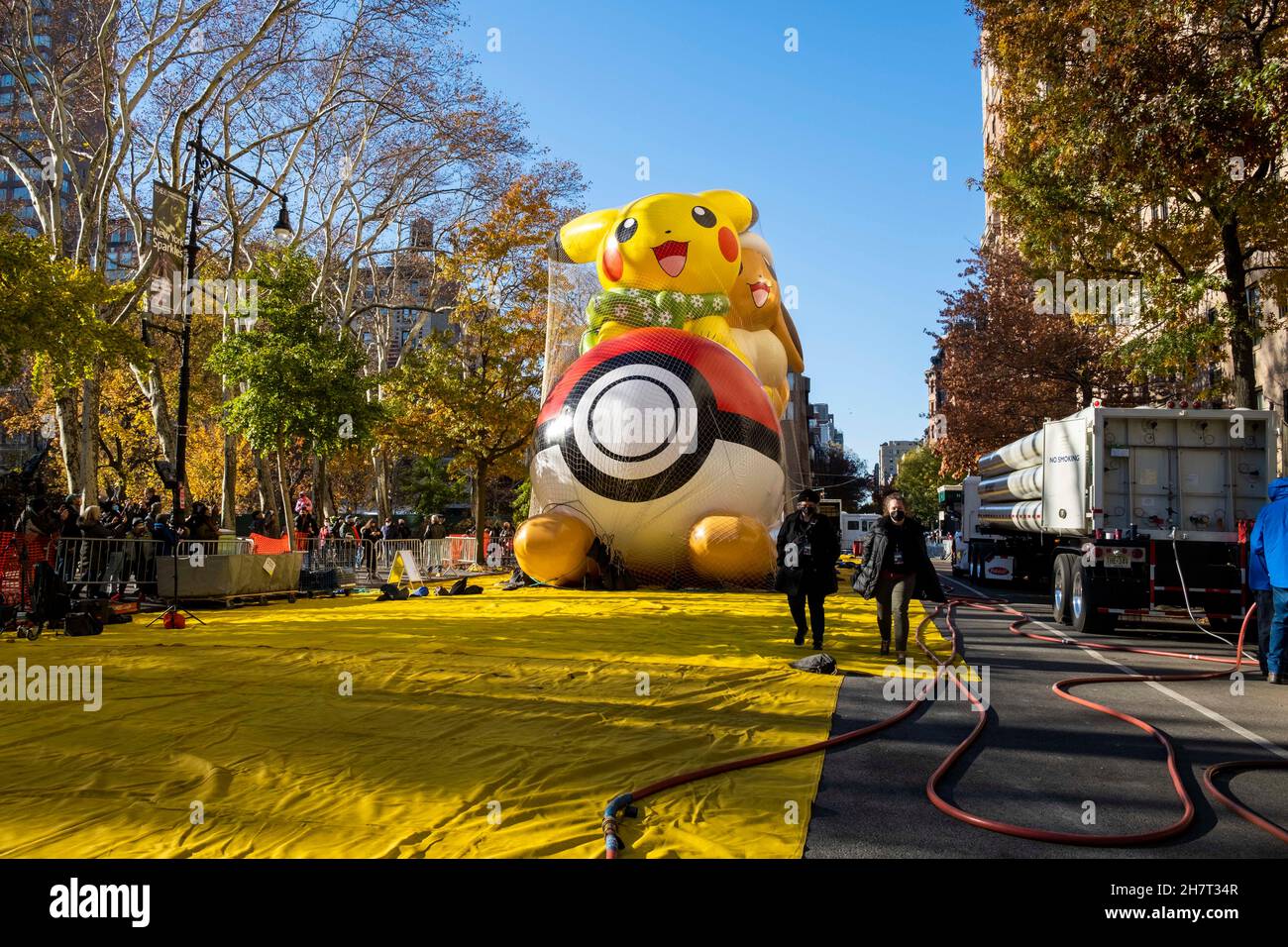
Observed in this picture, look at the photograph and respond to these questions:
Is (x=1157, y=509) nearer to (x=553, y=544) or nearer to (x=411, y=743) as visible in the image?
(x=553, y=544)

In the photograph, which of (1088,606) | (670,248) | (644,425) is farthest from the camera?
(670,248)

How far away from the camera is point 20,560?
12.6 m

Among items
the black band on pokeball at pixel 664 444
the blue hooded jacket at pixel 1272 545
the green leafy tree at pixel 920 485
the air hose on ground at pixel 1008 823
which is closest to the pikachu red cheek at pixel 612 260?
the black band on pokeball at pixel 664 444

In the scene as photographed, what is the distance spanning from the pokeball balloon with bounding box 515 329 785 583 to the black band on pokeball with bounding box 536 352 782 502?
0.06 ft

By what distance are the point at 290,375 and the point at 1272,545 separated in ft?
66.1

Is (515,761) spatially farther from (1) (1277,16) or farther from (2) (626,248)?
(1) (1277,16)

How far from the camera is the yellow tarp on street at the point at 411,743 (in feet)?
14.5

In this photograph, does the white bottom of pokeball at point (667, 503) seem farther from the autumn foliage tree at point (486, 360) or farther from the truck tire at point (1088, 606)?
the autumn foliage tree at point (486, 360)

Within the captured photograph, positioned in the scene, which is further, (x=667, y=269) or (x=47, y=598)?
(x=667, y=269)

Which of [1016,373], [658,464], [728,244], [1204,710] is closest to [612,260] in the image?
[728,244]

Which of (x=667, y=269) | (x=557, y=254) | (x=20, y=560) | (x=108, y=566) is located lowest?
(x=108, y=566)

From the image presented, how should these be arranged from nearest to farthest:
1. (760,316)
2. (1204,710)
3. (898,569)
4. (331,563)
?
(1204,710) → (898,569) → (760,316) → (331,563)

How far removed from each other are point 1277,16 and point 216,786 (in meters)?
18.0
